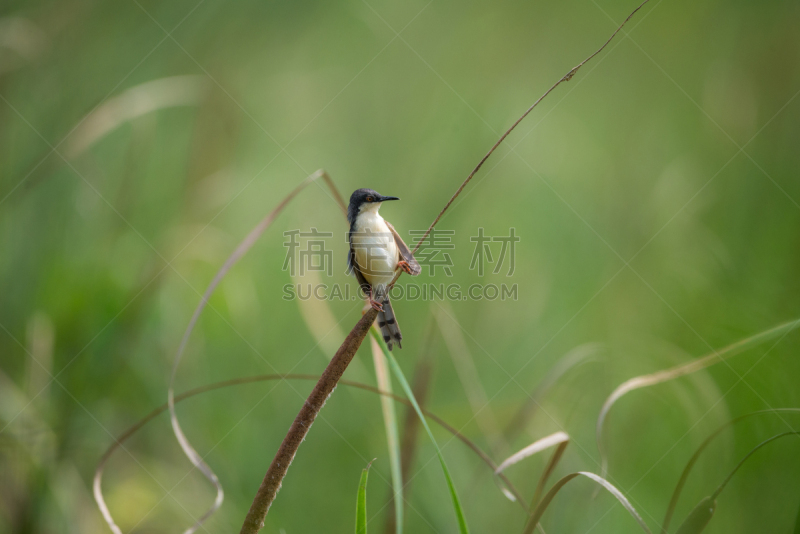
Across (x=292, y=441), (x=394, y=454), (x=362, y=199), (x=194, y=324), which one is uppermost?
(x=362, y=199)

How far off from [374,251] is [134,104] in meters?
1.56

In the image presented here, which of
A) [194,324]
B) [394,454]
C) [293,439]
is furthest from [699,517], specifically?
[194,324]

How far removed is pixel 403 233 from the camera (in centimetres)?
375

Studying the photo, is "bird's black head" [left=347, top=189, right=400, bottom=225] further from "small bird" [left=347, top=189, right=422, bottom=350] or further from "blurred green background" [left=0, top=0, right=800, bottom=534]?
"blurred green background" [left=0, top=0, right=800, bottom=534]

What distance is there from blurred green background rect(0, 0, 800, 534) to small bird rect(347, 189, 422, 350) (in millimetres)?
360

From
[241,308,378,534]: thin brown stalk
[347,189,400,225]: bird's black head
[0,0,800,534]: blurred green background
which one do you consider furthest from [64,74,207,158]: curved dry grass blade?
[241,308,378,534]: thin brown stalk

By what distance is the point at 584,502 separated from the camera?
7.32 feet

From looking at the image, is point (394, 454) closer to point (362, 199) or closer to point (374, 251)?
point (374, 251)

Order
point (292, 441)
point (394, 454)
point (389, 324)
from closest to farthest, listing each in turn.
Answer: point (292, 441) → point (394, 454) → point (389, 324)

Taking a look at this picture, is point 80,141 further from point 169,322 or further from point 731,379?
point 731,379

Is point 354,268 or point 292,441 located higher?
point 354,268

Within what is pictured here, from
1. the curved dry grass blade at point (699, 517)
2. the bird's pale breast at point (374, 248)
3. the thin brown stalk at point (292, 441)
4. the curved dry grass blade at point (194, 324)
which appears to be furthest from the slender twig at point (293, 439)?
the bird's pale breast at point (374, 248)

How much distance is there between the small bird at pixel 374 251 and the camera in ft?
9.59

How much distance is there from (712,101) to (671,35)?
128 centimetres
